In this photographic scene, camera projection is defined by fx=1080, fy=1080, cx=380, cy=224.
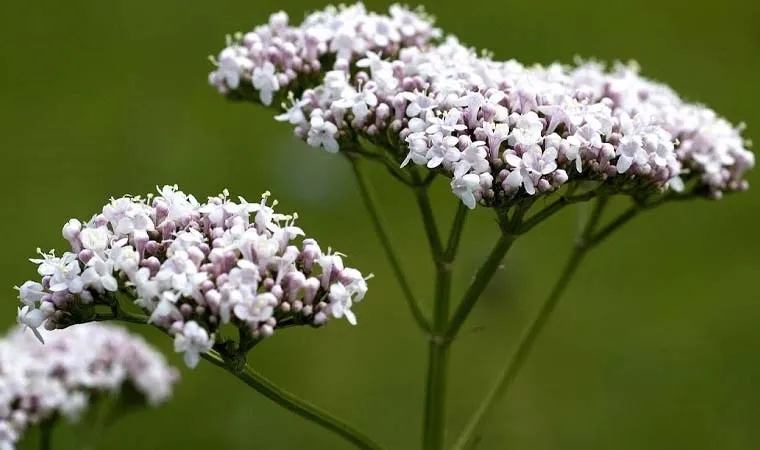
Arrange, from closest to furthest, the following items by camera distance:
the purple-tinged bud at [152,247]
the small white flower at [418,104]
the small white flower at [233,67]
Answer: the purple-tinged bud at [152,247], the small white flower at [418,104], the small white flower at [233,67]

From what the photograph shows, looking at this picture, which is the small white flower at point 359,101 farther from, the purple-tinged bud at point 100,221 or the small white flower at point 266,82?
the purple-tinged bud at point 100,221

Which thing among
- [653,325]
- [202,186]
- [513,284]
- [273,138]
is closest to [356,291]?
[513,284]

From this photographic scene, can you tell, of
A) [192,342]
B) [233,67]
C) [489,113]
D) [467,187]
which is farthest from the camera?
[233,67]

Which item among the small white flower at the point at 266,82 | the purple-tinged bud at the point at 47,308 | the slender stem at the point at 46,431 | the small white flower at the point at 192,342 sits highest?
the small white flower at the point at 266,82

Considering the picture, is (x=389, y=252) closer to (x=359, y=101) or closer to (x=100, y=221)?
(x=359, y=101)

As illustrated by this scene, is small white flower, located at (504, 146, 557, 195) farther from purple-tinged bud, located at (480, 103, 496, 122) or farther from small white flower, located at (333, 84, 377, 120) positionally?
small white flower, located at (333, 84, 377, 120)

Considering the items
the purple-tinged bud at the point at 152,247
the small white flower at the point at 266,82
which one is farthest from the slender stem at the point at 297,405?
the small white flower at the point at 266,82

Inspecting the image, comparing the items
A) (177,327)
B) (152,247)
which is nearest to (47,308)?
(152,247)
